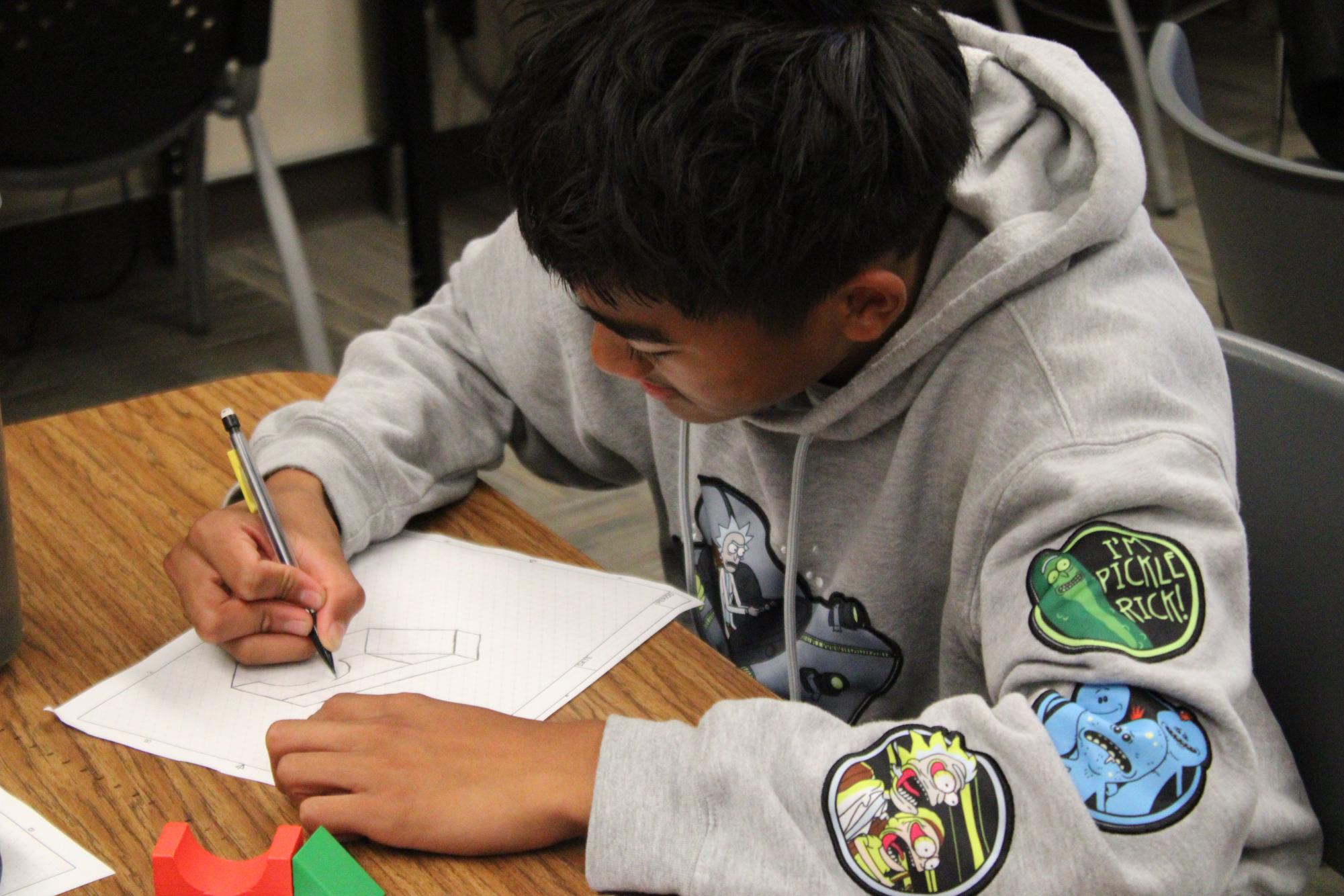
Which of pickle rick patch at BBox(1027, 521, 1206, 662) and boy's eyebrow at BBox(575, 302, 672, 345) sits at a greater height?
boy's eyebrow at BBox(575, 302, 672, 345)

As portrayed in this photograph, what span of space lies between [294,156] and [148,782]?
2.46 meters

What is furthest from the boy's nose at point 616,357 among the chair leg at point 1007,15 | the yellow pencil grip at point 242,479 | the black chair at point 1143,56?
the chair leg at point 1007,15

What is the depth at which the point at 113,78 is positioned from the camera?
173 centimetres

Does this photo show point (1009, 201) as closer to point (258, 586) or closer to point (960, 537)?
point (960, 537)

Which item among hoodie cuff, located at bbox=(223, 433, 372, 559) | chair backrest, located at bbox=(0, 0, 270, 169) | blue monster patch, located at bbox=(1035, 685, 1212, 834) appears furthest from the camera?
chair backrest, located at bbox=(0, 0, 270, 169)

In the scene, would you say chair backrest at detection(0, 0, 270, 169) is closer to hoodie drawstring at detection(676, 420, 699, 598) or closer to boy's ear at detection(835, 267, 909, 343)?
hoodie drawstring at detection(676, 420, 699, 598)

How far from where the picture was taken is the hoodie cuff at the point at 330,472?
2.72ft

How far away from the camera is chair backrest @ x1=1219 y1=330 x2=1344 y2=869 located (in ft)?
2.35

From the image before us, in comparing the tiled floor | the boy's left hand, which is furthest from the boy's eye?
the tiled floor

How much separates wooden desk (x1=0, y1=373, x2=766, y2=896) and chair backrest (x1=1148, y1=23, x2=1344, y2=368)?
1.98 feet

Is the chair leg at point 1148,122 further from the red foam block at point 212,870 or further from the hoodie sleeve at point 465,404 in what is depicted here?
the red foam block at point 212,870

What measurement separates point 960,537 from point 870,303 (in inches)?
5.3

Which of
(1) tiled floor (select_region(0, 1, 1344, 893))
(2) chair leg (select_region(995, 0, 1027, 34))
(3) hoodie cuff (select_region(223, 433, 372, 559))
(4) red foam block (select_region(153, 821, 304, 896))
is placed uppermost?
(4) red foam block (select_region(153, 821, 304, 896))

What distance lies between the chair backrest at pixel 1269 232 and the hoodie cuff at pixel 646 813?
68cm
